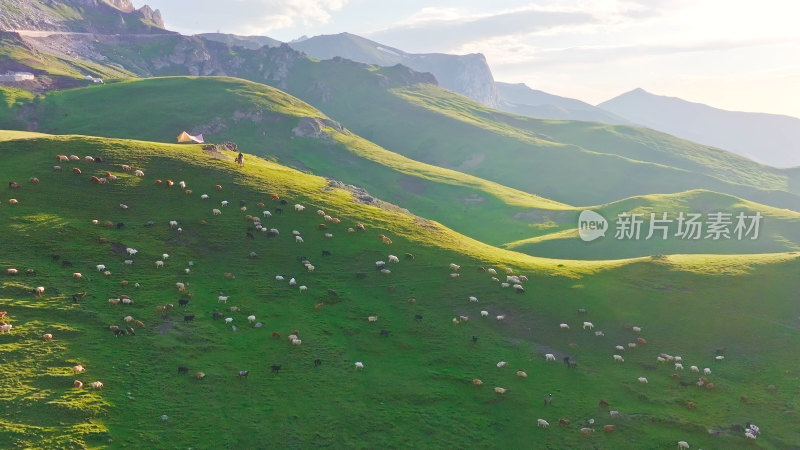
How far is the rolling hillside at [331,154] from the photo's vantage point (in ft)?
389

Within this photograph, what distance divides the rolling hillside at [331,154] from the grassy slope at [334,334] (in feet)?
186

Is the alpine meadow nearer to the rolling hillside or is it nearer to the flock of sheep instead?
the flock of sheep

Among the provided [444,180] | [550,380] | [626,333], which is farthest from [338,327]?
[444,180]

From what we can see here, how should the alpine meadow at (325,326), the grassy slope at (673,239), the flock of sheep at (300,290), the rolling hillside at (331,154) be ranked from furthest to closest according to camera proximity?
the rolling hillside at (331,154) → the grassy slope at (673,239) → the flock of sheep at (300,290) → the alpine meadow at (325,326)

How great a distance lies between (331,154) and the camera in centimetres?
17075

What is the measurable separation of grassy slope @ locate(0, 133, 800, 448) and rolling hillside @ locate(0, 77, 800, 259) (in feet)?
186

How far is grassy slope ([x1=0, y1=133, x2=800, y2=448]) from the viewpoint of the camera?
3170 cm

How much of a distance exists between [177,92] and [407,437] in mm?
182599

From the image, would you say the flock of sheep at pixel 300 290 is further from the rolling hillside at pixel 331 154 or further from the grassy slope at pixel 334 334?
the rolling hillside at pixel 331 154

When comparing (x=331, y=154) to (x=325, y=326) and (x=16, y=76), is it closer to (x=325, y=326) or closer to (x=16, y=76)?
(x=16, y=76)

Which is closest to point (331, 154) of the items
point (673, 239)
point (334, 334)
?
point (673, 239)

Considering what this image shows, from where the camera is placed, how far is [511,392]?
126 feet

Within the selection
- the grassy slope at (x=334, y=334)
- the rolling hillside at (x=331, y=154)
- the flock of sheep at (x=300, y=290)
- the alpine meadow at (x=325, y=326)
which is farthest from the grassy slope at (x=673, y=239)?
the flock of sheep at (x=300, y=290)

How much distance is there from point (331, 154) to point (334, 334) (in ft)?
440
